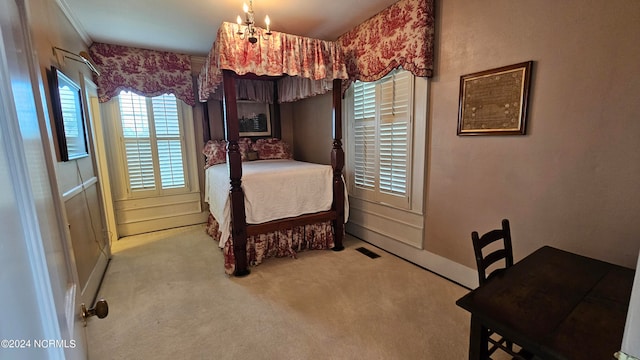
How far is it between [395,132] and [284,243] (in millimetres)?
1658

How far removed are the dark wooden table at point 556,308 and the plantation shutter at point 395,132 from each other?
1.53 meters

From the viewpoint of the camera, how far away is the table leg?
3.56 feet

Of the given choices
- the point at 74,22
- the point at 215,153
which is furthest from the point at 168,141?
the point at 74,22

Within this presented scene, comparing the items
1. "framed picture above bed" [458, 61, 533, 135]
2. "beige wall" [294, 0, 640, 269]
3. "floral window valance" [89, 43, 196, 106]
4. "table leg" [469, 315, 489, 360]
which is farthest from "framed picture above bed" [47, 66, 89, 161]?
"framed picture above bed" [458, 61, 533, 135]

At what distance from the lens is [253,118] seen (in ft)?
14.7

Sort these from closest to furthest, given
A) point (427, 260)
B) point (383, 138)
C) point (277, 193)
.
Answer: point (427, 260) → point (277, 193) → point (383, 138)

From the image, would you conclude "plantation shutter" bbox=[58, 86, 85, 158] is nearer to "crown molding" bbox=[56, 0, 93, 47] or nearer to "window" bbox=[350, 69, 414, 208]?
"crown molding" bbox=[56, 0, 93, 47]

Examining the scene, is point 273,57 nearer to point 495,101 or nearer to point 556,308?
point 495,101

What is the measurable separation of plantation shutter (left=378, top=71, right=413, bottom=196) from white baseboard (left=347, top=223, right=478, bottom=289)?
59 cm

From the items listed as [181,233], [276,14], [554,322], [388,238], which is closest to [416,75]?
[276,14]

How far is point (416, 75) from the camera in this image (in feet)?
8.02

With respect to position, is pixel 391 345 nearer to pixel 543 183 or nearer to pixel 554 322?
pixel 554 322

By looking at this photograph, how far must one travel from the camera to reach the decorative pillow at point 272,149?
4375 millimetres

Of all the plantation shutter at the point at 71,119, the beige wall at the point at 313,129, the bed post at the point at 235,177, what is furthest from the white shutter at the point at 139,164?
the beige wall at the point at 313,129
